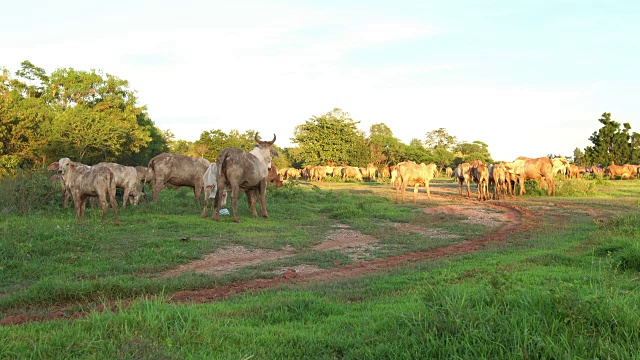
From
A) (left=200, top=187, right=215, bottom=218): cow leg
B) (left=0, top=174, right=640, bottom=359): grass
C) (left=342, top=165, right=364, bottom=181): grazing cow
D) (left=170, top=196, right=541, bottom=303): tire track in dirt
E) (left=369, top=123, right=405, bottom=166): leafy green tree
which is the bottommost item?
(left=170, top=196, right=541, bottom=303): tire track in dirt

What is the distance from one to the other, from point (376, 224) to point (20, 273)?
30.2ft

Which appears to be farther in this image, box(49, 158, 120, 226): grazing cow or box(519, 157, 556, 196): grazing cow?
box(519, 157, 556, 196): grazing cow

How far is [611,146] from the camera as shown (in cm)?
5291

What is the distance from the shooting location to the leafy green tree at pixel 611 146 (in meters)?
51.9

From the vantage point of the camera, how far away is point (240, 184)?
543 inches

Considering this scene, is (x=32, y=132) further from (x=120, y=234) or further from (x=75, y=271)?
(x=75, y=271)

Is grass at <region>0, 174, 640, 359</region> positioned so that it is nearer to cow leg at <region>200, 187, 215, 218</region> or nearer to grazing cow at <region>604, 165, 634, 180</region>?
cow leg at <region>200, 187, 215, 218</region>

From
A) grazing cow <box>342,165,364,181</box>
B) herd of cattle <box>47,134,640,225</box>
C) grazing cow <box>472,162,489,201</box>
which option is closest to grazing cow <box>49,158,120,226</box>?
herd of cattle <box>47,134,640,225</box>

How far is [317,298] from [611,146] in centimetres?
5738

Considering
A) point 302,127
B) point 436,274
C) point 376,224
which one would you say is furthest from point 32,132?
point 302,127

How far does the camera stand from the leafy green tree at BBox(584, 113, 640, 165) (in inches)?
2044

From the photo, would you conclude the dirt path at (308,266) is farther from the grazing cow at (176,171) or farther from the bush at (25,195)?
the bush at (25,195)

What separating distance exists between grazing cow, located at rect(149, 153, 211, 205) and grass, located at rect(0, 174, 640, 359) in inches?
152

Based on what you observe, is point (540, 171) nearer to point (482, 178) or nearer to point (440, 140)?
point (482, 178)
